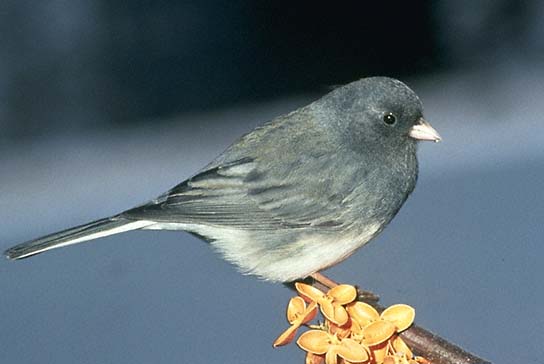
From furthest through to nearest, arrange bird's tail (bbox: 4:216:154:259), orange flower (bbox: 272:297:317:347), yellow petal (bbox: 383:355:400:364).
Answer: bird's tail (bbox: 4:216:154:259), orange flower (bbox: 272:297:317:347), yellow petal (bbox: 383:355:400:364)

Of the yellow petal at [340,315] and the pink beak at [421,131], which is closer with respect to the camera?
the yellow petal at [340,315]

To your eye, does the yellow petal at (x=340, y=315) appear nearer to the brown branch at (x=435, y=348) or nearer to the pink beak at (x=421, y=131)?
the brown branch at (x=435, y=348)

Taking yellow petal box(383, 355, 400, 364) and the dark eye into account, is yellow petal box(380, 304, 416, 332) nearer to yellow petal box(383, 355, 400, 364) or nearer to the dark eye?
yellow petal box(383, 355, 400, 364)

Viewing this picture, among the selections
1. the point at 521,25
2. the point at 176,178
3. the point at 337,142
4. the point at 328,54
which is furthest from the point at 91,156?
the point at 337,142

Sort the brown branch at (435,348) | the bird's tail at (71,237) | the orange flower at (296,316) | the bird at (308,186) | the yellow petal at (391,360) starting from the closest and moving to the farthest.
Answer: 1. the brown branch at (435,348)
2. the yellow petal at (391,360)
3. the orange flower at (296,316)
4. the bird's tail at (71,237)
5. the bird at (308,186)

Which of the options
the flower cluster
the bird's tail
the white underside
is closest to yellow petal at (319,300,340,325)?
the flower cluster

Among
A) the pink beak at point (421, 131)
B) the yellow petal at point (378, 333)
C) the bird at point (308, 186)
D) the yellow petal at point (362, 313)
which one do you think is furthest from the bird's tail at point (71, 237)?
the yellow petal at point (378, 333)

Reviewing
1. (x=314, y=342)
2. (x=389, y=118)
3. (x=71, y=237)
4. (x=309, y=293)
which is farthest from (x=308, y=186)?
(x=314, y=342)

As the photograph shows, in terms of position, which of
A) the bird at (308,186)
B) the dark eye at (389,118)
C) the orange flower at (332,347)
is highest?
the dark eye at (389,118)
